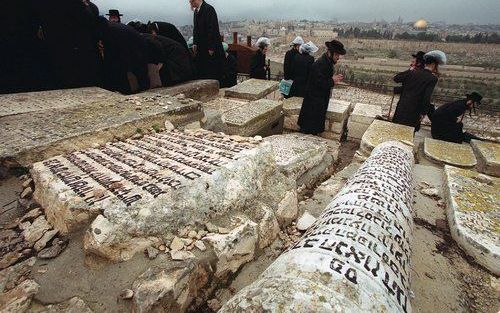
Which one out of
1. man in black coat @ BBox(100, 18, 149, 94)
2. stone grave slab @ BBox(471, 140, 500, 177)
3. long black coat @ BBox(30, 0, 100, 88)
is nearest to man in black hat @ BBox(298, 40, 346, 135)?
stone grave slab @ BBox(471, 140, 500, 177)

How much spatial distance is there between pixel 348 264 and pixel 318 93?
4448 millimetres

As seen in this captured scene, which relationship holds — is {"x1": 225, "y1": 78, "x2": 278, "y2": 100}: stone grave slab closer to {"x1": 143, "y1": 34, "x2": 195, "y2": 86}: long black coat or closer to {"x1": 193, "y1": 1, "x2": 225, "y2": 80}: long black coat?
→ {"x1": 193, "y1": 1, "x2": 225, "y2": 80}: long black coat

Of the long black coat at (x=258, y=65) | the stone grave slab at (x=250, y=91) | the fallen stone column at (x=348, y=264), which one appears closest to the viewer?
the fallen stone column at (x=348, y=264)

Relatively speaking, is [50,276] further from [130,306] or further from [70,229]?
[130,306]

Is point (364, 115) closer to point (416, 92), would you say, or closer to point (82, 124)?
point (416, 92)

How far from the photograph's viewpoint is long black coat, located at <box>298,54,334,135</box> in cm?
522

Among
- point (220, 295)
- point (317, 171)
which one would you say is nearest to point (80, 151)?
point (220, 295)

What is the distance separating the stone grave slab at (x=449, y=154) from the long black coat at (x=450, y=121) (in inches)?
72.6

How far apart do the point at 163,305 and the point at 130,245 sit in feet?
1.31

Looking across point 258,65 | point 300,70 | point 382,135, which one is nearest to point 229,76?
point 300,70

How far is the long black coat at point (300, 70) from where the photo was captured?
663 centimetres

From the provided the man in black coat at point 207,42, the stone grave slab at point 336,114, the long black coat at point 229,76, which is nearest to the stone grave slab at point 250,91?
the long black coat at point 229,76

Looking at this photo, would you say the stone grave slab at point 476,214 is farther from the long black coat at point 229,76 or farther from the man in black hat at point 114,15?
the man in black hat at point 114,15

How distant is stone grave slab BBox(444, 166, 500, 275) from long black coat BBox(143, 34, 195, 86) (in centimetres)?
462
